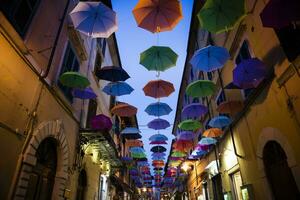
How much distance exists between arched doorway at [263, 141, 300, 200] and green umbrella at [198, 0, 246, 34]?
4313 mm

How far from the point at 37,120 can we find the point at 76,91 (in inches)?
109

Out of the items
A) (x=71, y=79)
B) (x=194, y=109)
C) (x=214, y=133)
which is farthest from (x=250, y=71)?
(x=71, y=79)

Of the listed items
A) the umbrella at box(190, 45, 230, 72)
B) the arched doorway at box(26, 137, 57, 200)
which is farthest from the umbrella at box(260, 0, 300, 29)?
the arched doorway at box(26, 137, 57, 200)

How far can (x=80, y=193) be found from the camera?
11469mm

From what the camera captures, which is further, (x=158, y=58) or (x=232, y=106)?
(x=232, y=106)

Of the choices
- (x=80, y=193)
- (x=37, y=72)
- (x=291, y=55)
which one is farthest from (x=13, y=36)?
(x=80, y=193)

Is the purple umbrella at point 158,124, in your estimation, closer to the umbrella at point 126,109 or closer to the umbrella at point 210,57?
the umbrella at point 126,109

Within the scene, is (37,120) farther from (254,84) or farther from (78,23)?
(254,84)

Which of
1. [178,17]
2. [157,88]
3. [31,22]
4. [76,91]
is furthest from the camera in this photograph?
[157,88]

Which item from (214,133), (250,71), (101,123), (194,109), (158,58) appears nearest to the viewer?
(250,71)

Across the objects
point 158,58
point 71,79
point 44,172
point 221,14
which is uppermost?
point 221,14

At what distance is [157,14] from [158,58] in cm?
191

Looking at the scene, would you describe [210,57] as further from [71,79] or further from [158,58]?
[71,79]

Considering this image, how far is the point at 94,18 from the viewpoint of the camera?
25.3 feet
